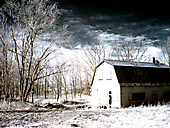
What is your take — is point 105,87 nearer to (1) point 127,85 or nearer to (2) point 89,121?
(1) point 127,85

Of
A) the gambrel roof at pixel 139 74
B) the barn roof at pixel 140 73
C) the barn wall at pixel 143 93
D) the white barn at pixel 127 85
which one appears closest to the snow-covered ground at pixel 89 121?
the barn wall at pixel 143 93

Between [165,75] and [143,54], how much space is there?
1456 cm

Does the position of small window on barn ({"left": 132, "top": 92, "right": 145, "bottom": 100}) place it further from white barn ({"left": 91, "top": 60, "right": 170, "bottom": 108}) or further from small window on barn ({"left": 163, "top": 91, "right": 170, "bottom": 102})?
small window on barn ({"left": 163, "top": 91, "right": 170, "bottom": 102})

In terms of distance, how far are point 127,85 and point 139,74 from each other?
3073mm

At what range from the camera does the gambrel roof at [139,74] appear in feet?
67.7

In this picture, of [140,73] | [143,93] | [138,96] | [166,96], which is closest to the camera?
[138,96]

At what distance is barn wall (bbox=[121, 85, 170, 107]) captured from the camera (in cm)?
2003

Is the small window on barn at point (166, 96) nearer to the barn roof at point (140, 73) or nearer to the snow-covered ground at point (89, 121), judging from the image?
Answer: the barn roof at point (140, 73)

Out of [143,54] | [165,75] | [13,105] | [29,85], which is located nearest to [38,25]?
[29,85]

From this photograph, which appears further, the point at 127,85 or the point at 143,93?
the point at 143,93

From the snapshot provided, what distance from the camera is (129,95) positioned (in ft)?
66.8

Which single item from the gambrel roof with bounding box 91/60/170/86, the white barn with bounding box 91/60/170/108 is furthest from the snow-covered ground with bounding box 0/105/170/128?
the gambrel roof with bounding box 91/60/170/86

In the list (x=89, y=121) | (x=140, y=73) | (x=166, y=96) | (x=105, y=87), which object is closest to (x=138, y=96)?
(x=140, y=73)

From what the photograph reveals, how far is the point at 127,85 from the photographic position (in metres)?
20.1
